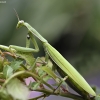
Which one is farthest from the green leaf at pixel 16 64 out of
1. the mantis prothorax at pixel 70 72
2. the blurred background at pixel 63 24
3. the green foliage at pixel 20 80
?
the blurred background at pixel 63 24

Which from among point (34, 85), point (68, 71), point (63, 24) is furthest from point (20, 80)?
point (63, 24)

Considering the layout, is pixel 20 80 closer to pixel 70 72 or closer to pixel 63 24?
pixel 70 72

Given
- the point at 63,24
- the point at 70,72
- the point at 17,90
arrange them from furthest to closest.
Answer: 1. the point at 63,24
2. the point at 70,72
3. the point at 17,90

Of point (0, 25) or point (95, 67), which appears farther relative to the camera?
point (0, 25)

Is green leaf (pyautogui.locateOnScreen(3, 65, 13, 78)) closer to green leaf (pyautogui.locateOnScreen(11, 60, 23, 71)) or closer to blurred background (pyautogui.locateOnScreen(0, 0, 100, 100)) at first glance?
green leaf (pyautogui.locateOnScreen(11, 60, 23, 71))

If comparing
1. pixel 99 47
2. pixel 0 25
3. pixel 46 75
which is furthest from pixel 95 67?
pixel 46 75

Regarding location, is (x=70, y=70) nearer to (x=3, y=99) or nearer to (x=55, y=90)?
(x=55, y=90)

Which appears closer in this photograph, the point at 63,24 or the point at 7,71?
the point at 7,71
